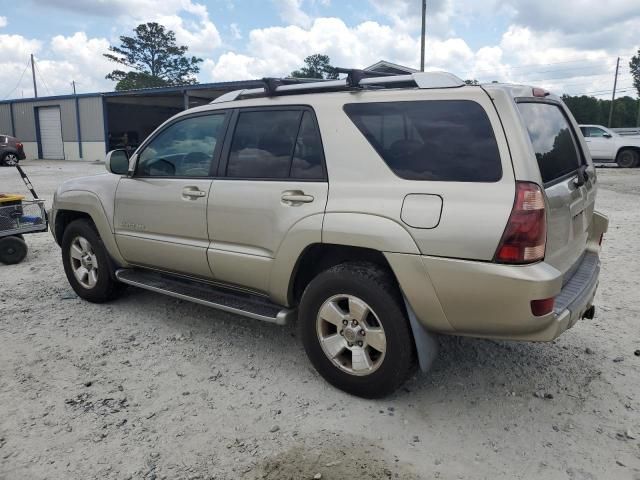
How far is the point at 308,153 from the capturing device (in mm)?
3354

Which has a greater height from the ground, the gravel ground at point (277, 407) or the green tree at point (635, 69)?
the green tree at point (635, 69)

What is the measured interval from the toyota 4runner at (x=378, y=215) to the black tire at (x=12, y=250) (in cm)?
300

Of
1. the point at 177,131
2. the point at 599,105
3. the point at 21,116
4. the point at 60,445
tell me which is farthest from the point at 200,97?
the point at 599,105

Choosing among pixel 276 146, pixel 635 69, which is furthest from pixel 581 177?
pixel 635 69

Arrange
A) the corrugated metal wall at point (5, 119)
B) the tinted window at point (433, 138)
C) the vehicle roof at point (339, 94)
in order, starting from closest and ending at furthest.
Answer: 1. the tinted window at point (433, 138)
2. the vehicle roof at point (339, 94)
3. the corrugated metal wall at point (5, 119)

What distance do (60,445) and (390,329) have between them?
187 centimetres

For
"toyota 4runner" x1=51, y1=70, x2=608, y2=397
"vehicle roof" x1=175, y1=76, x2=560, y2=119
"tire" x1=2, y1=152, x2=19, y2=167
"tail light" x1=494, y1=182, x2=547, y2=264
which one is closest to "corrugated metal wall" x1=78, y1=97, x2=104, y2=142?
"tire" x1=2, y1=152, x2=19, y2=167

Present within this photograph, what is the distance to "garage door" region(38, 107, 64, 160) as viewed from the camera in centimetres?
3222

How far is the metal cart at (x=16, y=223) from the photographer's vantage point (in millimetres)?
6277

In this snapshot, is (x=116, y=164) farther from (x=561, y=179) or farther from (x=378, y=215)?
(x=561, y=179)

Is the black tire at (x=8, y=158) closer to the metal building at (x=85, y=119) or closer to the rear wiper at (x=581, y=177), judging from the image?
the metal building at (x=85, y=119)

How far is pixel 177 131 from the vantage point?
4.20 m

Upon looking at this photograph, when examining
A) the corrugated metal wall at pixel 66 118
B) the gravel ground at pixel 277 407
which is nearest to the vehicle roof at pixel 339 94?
the gravel ground at pixel 277 407

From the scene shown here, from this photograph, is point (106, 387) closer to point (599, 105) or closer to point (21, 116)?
point (21, 116)
